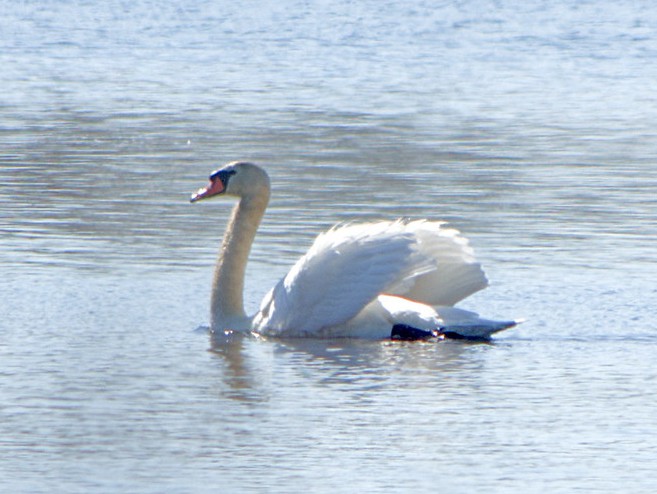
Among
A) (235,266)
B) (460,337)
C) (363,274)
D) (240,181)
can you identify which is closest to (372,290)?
(363,274)

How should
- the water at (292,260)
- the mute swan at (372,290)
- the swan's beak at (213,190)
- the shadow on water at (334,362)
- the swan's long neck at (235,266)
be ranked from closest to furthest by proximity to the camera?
the water at (292,260), the shadow on water at (334,362), the mute swan at (372,290), the swan's long neck at (235,266), the swan's beak at (213,190)

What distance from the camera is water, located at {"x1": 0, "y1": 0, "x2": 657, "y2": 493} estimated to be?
6160 mm

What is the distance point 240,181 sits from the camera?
9.25m

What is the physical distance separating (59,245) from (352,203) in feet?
8.43

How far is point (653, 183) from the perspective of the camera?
13406mm

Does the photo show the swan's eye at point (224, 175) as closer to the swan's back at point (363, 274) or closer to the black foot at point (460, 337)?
the swan's back at point (363, 274)

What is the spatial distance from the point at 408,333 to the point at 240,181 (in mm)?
1437

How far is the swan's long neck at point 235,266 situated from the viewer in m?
8.71

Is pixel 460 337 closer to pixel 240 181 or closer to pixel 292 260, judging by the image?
pixel 240 181

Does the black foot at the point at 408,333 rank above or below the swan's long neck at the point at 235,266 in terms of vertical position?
below

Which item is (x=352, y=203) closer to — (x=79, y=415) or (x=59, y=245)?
(x=59, y=245)

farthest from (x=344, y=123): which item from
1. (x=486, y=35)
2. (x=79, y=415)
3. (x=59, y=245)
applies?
(x=486, y=35)

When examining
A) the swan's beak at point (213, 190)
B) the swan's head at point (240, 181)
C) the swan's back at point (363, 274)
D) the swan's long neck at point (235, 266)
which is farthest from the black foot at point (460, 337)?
the swan's beak at point (213, 190)

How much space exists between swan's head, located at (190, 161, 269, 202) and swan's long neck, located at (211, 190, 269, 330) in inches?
1.4
